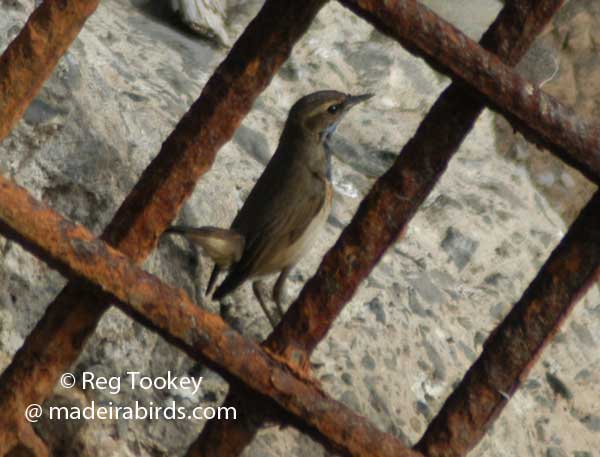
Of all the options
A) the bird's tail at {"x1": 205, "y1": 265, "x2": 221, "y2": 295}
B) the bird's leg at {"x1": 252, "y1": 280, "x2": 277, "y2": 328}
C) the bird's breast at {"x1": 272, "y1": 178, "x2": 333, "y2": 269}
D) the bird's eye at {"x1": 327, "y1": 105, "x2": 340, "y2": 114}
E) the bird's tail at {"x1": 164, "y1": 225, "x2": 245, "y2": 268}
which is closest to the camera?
the bird's tail at {"x1": 164, "y1": 225, "x2": 245, "y2": 268}

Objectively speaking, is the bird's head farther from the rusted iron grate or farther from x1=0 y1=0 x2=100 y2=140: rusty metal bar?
x1=0 y1=0 x2=100 y2=140: rusty metal bar

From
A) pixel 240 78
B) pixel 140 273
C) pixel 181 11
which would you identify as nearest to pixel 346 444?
pixel 140 273

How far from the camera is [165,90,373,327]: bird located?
3871 millimetres

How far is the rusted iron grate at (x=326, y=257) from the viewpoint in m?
2.37

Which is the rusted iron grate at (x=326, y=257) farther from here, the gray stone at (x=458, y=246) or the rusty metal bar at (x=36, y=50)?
the gray stone at (x=458, y=246)

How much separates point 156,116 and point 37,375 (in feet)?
4.38

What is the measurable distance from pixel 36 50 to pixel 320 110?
5.55 ft

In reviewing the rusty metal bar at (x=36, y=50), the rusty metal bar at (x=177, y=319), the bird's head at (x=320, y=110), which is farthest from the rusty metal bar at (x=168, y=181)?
the bird's head at (x=320, y=110)

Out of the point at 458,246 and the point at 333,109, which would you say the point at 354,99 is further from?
the point at 458,246

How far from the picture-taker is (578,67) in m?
4.29

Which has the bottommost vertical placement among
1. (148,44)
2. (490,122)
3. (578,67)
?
(148,44)

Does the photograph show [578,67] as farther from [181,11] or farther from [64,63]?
[64,63]

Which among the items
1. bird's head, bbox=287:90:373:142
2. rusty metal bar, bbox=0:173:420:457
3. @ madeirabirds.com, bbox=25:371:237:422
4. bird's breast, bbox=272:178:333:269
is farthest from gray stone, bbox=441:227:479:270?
rusty metal bar, bbox=0:173:420:457

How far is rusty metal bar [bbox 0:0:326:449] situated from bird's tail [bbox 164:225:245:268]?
85 centimetres
